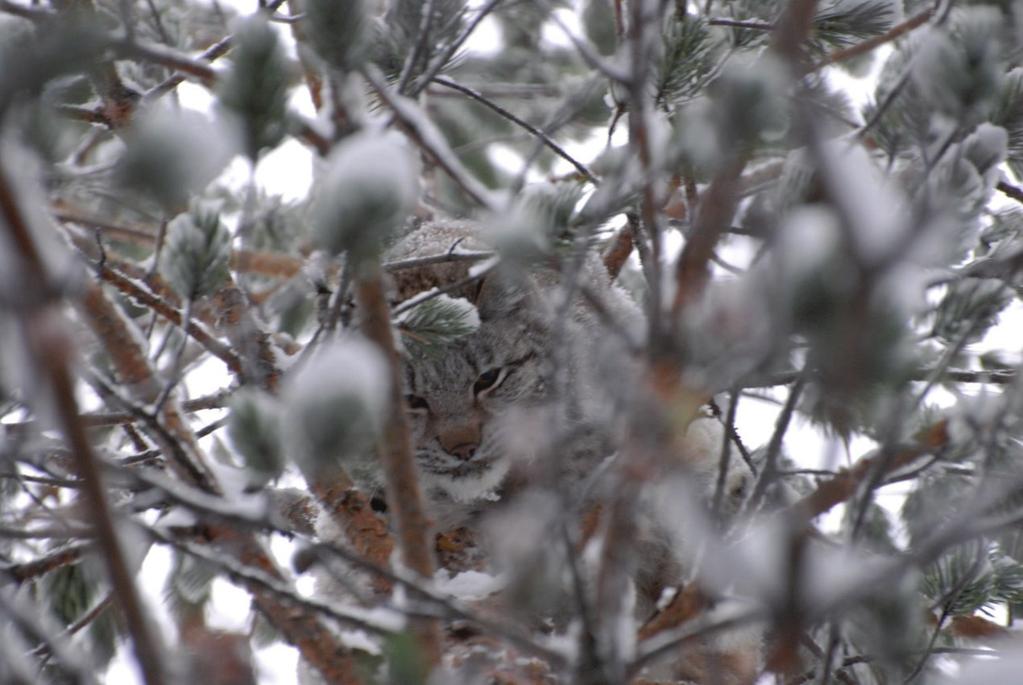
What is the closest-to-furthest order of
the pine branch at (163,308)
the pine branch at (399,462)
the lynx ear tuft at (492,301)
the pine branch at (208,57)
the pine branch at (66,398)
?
the pine branch at (66,398)
the pine branch at (399,462)
the pine branch at (163,308)
the pine branch at (208,57)
the lynx ear tuft at (492,301)

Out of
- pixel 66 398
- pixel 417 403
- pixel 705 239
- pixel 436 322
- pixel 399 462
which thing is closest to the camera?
pixel 66 398

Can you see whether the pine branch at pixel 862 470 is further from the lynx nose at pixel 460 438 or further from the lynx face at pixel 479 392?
the lynx nose at pixel 460 438

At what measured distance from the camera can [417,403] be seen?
141 inches

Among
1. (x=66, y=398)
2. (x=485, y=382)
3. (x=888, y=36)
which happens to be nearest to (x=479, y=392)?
(x=485, y=382)

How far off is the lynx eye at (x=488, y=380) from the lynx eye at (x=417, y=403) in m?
0.18

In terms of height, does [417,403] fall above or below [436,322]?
above

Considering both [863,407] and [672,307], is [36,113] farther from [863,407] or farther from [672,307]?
[863,407]

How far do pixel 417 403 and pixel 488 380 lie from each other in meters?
0.26

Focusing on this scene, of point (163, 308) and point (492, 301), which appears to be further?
point (492, 301)

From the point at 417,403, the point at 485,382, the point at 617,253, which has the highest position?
the point at 617,253

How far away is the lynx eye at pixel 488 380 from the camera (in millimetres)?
3625

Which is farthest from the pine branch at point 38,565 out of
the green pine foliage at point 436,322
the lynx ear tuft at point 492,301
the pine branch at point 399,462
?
the lynx ear tuft at point 492,301

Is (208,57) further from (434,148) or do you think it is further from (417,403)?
(417,403)

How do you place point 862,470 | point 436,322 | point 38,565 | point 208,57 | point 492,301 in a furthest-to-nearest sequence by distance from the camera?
point 492,301, point 208,57, point 38,565, point 436,322, point 862,470
